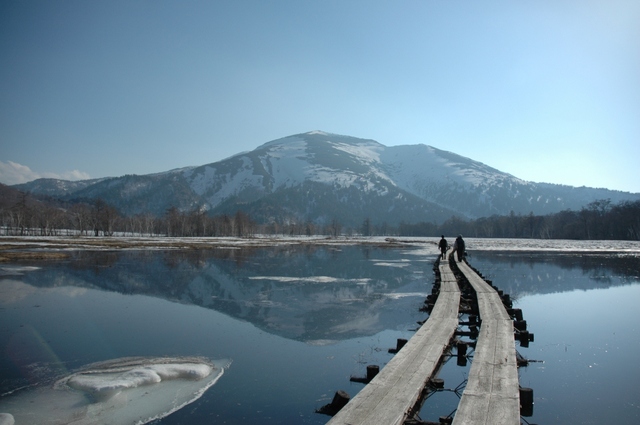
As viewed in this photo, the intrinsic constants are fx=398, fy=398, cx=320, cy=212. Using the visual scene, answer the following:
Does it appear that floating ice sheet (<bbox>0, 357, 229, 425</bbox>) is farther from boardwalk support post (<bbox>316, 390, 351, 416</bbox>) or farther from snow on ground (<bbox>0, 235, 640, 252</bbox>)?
snow on ground (<bbox>0, 235, 640, 252</bbox>)

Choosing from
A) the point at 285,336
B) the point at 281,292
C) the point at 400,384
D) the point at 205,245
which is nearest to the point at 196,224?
the point at 205,245

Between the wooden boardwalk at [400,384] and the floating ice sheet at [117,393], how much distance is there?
15.1 ft

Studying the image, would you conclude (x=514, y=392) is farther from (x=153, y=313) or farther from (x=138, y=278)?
(x=138, y=278)

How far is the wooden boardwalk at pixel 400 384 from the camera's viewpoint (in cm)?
689

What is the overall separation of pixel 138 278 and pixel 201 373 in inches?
948

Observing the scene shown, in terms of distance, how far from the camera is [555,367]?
40.7 ft

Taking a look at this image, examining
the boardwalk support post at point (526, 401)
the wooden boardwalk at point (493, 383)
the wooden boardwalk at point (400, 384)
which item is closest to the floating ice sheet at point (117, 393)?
the wooden boardwalk at point (400, 384)

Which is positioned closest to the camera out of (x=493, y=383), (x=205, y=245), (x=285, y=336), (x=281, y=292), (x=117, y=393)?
(x=493, y=383)

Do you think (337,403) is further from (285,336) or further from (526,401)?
(285,336)

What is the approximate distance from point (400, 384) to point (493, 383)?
77.2 inches

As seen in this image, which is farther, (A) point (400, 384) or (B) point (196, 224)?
(B) point (196, 224)

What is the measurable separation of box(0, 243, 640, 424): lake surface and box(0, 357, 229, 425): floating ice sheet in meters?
0.43

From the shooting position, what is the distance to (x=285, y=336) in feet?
51.8

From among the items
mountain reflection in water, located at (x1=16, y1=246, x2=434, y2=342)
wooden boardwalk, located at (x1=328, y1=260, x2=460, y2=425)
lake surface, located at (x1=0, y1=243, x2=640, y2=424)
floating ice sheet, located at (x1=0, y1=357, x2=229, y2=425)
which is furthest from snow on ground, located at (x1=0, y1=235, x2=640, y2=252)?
floating ice sheet, located at (x1=0, y1=357, x2=229, y2=425)
